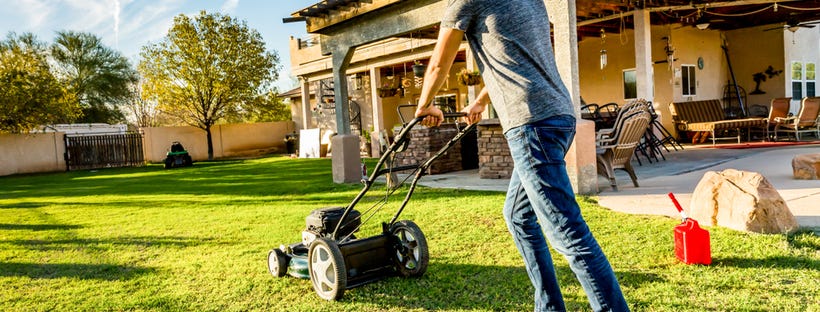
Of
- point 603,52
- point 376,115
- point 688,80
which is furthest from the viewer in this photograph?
point 376,115

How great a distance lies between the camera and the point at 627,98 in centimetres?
1595

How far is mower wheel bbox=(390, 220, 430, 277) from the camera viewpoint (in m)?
3.87

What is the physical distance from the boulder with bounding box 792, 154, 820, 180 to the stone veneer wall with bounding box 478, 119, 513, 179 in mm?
3782

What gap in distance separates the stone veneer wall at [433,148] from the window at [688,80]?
7725mm

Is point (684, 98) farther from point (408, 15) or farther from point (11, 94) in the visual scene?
point (11, 94)

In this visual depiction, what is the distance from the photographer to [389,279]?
4004 millimetres

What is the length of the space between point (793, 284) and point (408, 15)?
6.95 metres

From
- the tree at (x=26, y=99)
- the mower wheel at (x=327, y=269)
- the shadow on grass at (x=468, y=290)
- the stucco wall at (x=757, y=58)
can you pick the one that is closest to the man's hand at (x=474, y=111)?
the shadow on grass at (x=468, y=290)

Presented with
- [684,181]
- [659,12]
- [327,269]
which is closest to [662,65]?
[659,12]

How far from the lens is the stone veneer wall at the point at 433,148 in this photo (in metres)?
10.9

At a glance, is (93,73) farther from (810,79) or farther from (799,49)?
(810,79)

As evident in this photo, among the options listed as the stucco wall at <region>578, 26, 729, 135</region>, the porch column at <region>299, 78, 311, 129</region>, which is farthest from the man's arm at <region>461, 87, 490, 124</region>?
the porch column at <region>299, 78, 311, 129</region>

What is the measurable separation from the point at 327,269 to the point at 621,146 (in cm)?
478

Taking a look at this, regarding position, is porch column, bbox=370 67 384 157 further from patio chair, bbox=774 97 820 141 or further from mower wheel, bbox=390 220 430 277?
mower wheel, bbox=390 220 430 277
